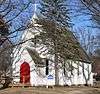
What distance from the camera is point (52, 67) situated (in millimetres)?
57500

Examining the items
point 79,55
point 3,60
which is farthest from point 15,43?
point 79,55

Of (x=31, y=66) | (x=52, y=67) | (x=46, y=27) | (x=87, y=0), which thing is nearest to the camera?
(x=46, y=27)

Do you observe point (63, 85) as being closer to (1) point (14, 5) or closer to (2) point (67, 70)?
(2) point (67, 70)

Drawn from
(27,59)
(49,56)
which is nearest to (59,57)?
(49,56)

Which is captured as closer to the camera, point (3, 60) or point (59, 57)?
point (3, 60)

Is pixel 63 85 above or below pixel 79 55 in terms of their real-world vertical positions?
below

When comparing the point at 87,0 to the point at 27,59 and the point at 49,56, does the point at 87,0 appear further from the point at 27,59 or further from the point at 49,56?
the point at 49,56

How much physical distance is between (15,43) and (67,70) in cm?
5196

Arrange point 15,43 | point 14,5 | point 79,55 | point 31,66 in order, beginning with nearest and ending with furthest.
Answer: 1. point 14,5
2. point 15,43
3. point 31,66
4. point 79,55

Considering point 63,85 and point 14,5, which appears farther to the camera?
point 63,85

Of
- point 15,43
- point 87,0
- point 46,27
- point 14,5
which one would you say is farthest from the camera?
point 87,0

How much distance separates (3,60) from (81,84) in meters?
56.9

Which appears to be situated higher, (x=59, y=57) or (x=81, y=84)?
(x=59, y=57)

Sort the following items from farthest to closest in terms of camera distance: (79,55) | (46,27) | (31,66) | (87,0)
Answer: (79,55) → (31,66) → (87,0) → (46,27)
